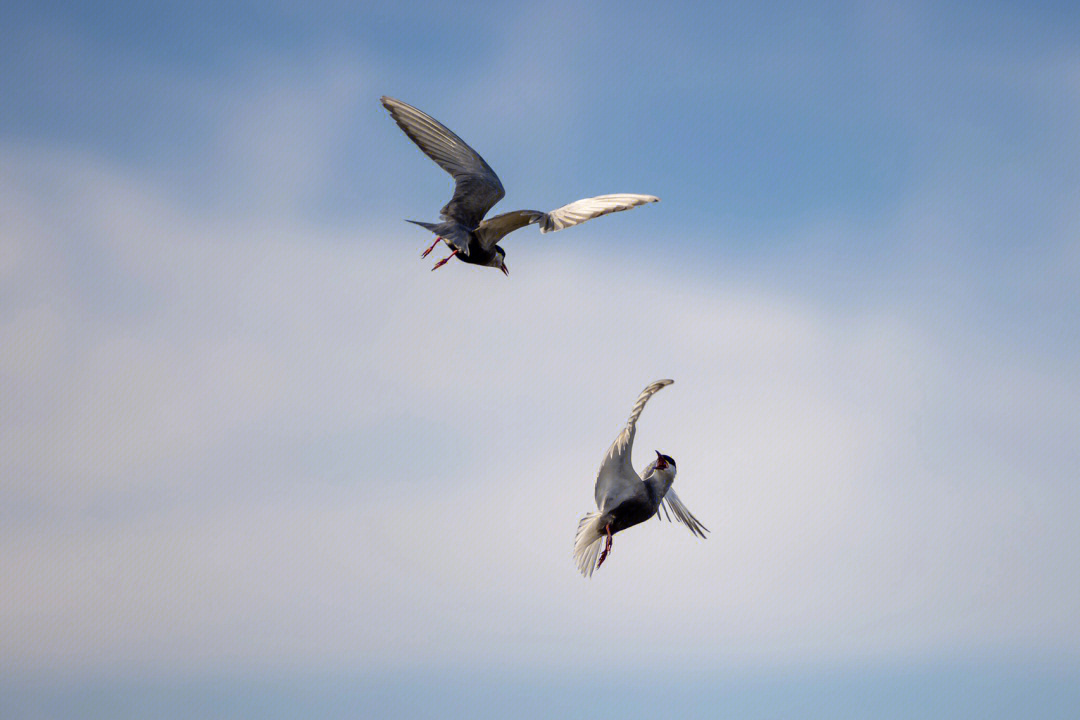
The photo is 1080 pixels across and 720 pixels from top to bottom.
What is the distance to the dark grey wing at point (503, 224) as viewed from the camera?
22406mm

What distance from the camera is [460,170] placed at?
25.5m

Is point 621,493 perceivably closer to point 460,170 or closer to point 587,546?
point 587,546

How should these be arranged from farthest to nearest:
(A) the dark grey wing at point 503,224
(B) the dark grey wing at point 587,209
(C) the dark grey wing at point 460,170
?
(C) the dark grey wing at point 460,170 → (A) the dark grey wing at point 503,224 → (B) the dark grey wing at point 587,209

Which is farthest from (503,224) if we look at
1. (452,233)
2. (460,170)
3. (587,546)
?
(587,546)

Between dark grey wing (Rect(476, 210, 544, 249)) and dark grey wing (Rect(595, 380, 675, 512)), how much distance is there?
5.89 metres

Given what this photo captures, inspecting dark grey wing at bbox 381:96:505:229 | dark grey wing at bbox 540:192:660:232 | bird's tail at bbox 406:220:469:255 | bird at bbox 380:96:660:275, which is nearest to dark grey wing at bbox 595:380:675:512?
dark grey wing at bbox 540:192:660:232

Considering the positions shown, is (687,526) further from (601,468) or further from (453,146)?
(453,146)

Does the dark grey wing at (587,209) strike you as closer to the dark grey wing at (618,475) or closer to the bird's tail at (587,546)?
the dark grey wing at (618,475)

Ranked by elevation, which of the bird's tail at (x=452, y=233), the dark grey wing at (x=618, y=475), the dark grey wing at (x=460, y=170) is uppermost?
the dark grey wing at (x=460, y=170)

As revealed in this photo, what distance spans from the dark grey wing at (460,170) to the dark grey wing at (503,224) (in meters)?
1.13

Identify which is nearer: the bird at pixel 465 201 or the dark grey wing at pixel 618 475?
the dark grey wing at pixel 618 475

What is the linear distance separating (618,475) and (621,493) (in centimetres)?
36

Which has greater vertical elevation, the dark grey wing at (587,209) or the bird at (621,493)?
the dark grey wing at (587,209)

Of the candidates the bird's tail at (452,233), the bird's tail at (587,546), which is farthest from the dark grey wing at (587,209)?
the bird's tail at (587,546)
